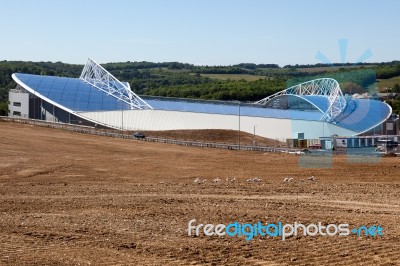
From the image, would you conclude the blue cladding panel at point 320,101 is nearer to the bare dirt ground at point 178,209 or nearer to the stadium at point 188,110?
the stadium at point 188,110

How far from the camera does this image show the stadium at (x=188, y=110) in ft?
215

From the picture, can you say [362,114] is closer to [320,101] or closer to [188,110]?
[320,101]

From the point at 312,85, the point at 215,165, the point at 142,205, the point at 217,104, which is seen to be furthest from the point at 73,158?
the point at 312,85

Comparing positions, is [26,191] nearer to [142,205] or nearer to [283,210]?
[142,205]

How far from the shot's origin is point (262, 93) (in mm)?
123812

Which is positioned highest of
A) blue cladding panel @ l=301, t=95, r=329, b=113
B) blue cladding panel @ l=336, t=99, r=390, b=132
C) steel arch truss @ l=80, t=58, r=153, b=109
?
steel arch truss @ l=80, t=58, r=153, b=109

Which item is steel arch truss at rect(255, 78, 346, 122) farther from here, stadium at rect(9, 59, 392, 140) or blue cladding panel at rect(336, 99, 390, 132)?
blue cladding panel at rect(336, 99, 390, 132)

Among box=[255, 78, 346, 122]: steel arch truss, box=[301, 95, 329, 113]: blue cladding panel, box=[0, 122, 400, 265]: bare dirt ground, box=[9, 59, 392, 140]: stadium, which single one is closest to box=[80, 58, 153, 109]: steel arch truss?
box=[9, 59, 392, 140]: stadium

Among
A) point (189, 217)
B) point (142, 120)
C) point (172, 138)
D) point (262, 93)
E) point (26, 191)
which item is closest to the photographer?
point (189, 217)

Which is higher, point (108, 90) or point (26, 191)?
point (108, 90)

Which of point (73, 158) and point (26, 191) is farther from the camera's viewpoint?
point (73, 158)

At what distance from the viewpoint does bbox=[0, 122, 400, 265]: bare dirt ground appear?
13266 mm

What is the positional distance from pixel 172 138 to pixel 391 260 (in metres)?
50.9

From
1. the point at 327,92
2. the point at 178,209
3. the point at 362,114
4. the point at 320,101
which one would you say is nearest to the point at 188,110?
the point at 320,101
